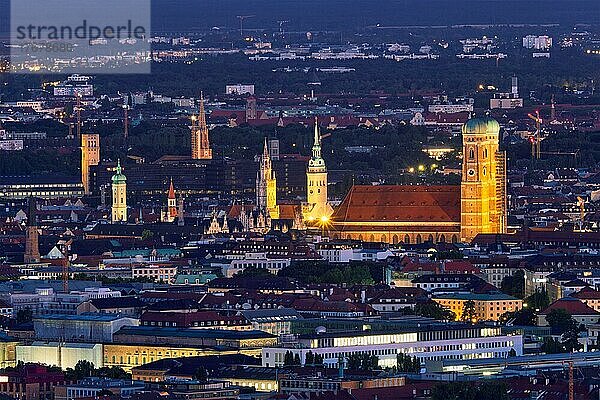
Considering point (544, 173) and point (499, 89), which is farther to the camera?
point (499, 89)

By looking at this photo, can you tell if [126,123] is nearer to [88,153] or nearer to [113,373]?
[88,153]

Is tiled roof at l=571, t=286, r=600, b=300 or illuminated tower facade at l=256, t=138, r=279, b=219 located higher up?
illuminated tower facade at l=256, t=138, r=279, b=219

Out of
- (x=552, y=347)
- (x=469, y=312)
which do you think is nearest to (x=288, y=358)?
(x=552, y=347)

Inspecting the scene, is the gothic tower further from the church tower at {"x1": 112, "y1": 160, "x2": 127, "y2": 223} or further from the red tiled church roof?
the church tower at {"x1": 112, "y1": 160, "x2": 127, "y2": 223}

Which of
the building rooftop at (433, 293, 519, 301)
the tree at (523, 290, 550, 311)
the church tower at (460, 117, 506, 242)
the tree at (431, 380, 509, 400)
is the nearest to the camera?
the tree at (431, 380, 509, 400)

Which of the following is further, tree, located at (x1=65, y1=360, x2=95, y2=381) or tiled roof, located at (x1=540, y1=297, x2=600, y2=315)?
tiled roof, located at (x1=540, y1=297, x2=600, y2=315)

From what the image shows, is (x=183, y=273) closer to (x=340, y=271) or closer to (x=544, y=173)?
(x=340, y=271)

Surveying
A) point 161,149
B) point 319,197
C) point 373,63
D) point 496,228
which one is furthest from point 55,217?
point 373,63

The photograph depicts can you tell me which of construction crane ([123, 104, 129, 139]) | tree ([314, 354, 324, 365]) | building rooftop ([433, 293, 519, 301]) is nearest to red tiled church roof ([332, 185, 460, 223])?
building rooftop ([433, 293, 519, 301])
